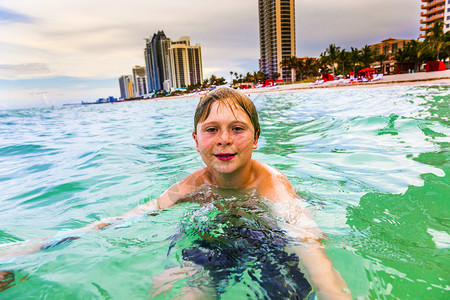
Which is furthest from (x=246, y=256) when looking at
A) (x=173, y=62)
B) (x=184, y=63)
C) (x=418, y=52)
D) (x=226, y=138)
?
(x=184, y=63)

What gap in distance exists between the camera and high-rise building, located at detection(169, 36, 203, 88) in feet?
560

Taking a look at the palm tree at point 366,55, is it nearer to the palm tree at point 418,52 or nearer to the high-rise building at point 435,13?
the palm tree at point 418,52

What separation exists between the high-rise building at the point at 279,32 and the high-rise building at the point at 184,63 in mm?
55862

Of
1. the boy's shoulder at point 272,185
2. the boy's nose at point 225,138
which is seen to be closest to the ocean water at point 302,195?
the boy's shoulder at point 272,185

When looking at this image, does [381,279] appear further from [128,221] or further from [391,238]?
[128,221]

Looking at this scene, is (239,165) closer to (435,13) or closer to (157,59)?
(435,13)

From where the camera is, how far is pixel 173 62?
560 feet

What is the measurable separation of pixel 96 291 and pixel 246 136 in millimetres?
1404

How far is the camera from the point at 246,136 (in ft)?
7.37

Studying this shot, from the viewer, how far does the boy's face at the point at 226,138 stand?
2.21 meters

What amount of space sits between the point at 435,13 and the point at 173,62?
127 metres

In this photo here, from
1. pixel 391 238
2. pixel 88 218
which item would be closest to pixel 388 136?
pixel 391 238

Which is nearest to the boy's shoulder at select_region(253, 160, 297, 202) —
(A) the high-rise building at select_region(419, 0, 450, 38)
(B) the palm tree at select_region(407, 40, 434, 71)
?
(B) the palm tree at select_region(407, 40, 434, 71)

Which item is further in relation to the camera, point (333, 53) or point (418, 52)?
point (333, 53)
